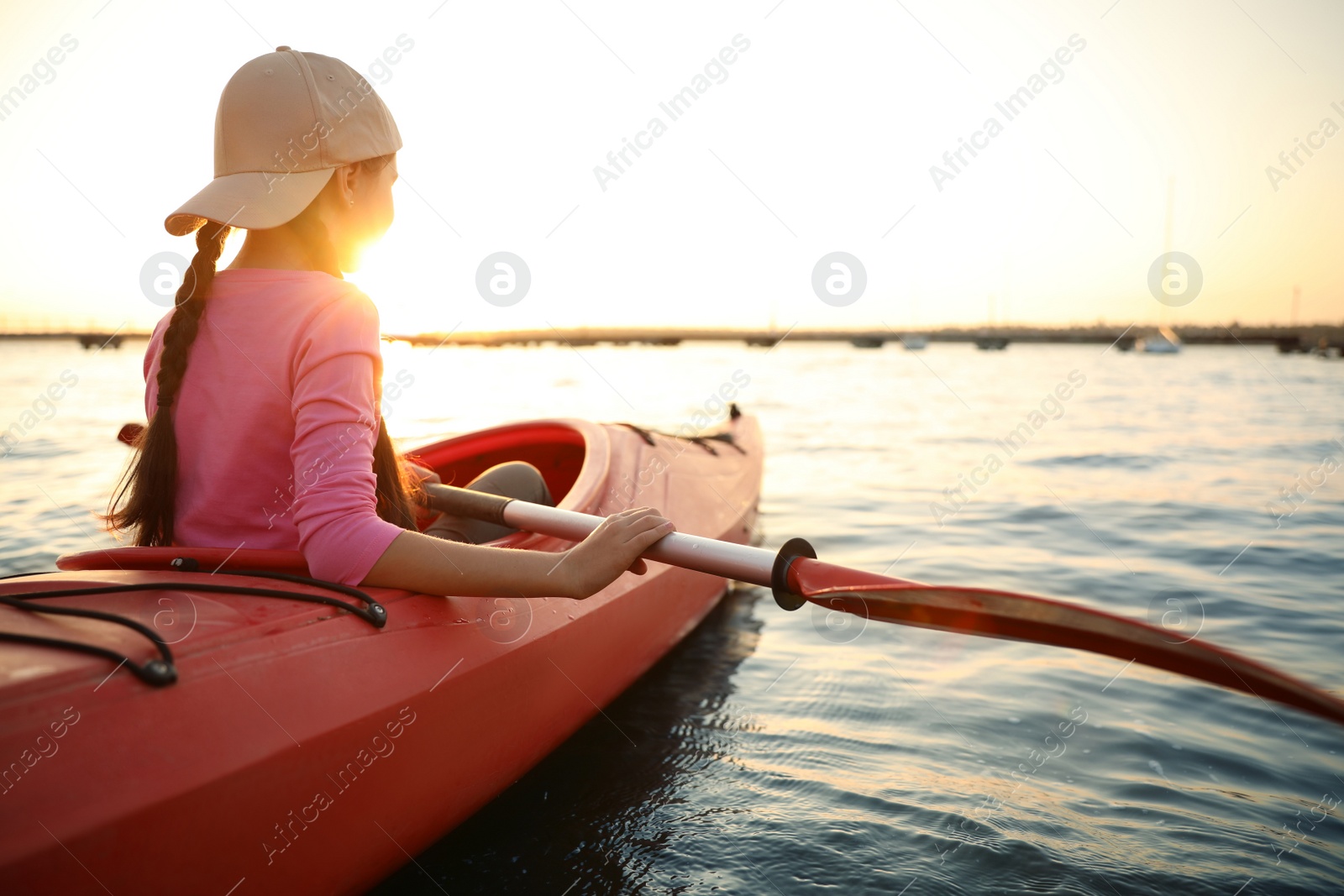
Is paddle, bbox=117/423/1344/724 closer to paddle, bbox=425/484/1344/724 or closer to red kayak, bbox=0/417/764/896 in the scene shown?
paddle, bbox=425/484/1344/724

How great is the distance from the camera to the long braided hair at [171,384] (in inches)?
57.3

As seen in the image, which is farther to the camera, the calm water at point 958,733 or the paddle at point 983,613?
the calm water at point 958,733

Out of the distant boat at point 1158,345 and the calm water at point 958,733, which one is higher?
the distant boat at point 1158,345

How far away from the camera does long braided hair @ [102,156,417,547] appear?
1456 mm

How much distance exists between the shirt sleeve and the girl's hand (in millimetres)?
353

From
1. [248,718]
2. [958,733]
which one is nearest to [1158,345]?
[958,733]

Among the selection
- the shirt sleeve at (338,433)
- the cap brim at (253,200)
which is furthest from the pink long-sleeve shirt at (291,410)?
the cap brim at (253,200)

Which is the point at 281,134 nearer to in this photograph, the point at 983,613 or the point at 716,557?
the point at 716,557

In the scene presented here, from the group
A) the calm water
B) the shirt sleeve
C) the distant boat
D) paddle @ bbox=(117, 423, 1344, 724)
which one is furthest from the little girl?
the distant boat

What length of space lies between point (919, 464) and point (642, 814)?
6807 millimetres

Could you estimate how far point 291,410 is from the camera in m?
1.42

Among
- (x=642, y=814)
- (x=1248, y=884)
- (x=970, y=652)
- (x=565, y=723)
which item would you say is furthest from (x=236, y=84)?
(x=970, y=652)

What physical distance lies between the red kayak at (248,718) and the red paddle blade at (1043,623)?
0.80 metres

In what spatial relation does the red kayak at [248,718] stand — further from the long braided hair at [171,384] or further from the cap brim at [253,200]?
the cap brim at [253,200]
